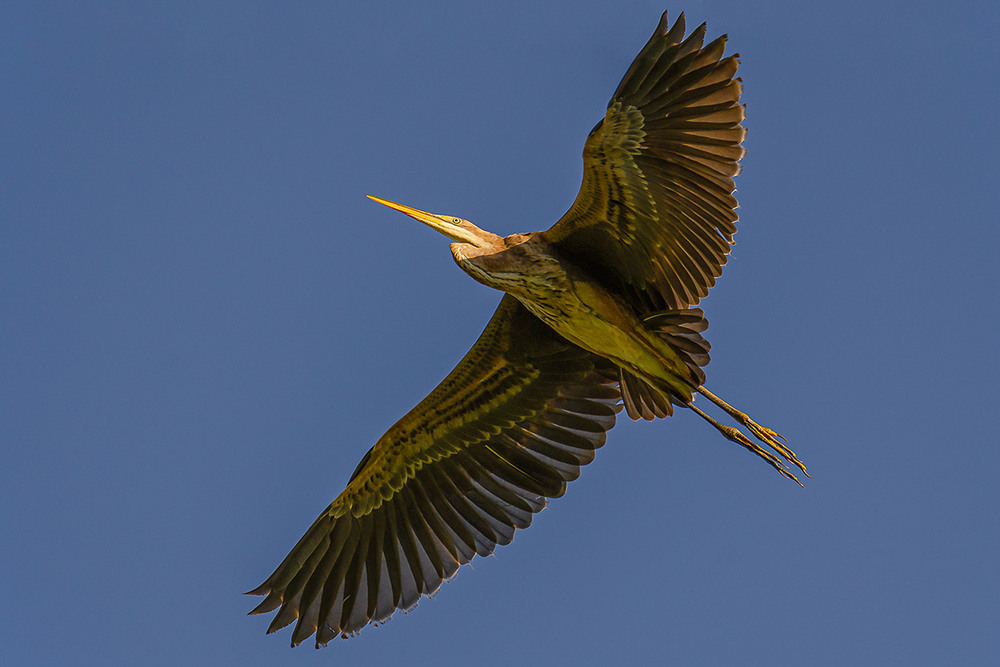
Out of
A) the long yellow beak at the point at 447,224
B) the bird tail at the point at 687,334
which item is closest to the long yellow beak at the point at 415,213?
the long yellow beak at the point at 447,224

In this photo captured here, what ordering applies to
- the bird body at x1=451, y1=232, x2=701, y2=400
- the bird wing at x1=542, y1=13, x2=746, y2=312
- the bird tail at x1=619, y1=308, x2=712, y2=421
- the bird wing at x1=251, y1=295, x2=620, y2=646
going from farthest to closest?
1. the bird wing at x1=251, y1=295, x2=620, y2=646
2. the bird body at x1=451, y1=232, x2=701, y2=400
3. the bird tail at x1=619, y1=308, x2=712, y2=421
4. the bird wing at x1=542, y1=13, x2=746, y2=312

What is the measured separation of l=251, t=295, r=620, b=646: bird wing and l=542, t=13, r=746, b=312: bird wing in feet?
3.78

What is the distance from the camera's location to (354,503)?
9719 mm

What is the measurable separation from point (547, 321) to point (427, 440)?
1.64 meters

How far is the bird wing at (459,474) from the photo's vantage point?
9.30 m

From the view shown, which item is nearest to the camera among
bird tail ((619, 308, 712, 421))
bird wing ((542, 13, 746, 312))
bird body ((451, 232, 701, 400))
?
bird wing ((542, 13, 746, 312))

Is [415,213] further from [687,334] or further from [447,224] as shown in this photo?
[687,334]

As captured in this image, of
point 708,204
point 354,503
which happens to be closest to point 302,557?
point 354,503

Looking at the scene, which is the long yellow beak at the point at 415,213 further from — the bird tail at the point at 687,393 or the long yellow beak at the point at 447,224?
the bird tail at the point at 687,393

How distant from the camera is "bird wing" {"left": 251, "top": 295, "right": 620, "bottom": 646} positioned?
9.30 meters

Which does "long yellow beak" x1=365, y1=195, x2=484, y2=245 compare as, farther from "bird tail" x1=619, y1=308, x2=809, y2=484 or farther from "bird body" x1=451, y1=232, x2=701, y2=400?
"bird tail" x1=619, y1=308, x2=809, y2=484

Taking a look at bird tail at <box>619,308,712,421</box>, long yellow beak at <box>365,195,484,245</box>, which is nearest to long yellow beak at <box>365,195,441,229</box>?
long yellow beak at <box>365,195,484,245</box>

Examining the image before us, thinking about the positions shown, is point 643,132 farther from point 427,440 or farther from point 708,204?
point 427,440

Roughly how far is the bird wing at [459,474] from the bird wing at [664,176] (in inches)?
45.4
